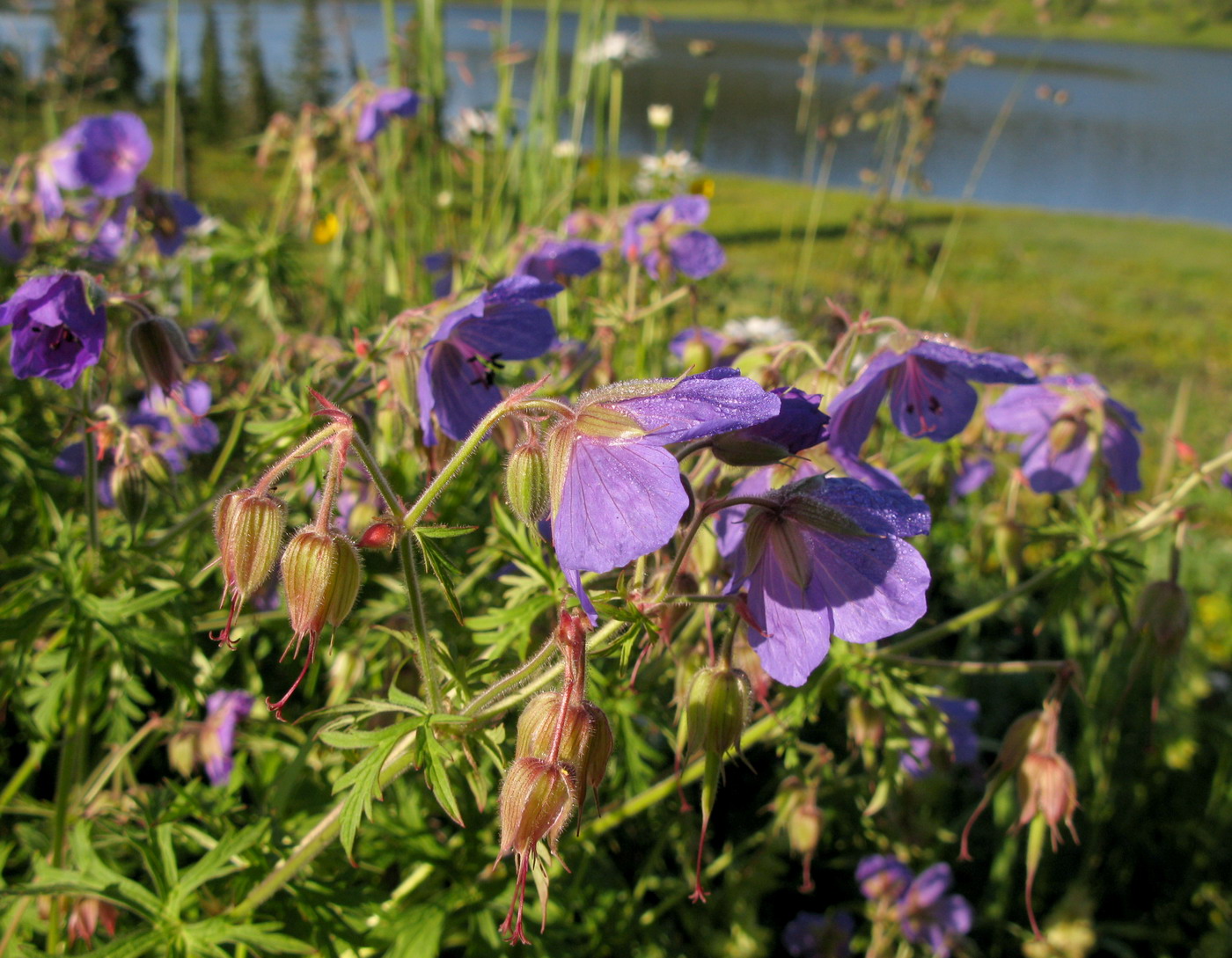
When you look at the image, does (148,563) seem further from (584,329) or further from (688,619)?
(584,329)

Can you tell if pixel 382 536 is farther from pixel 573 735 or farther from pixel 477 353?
pixel 477 353

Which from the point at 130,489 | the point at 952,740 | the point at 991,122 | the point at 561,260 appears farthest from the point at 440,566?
the point at 991,122

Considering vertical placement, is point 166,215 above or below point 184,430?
above

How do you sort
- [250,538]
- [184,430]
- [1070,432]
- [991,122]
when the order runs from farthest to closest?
[991,122] → [184,430] → [1070,432] → [250,538]

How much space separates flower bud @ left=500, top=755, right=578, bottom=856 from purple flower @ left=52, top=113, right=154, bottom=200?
1.91 meters

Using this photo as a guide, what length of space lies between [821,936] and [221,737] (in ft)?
5.05

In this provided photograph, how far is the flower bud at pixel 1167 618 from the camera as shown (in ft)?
4.91

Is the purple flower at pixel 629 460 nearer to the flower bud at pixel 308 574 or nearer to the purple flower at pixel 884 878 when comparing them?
the flower bud at pixel 308 574

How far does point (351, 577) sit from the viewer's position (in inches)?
38.0

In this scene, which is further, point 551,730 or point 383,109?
point 383,109

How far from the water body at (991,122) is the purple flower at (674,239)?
19.1 ft

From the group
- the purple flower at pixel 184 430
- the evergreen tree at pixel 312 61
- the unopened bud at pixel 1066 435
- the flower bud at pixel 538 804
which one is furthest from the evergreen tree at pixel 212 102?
the flower bud at pixel 538 804

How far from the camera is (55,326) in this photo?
141cm

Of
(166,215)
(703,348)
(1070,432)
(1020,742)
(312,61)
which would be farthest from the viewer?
(312,61)
